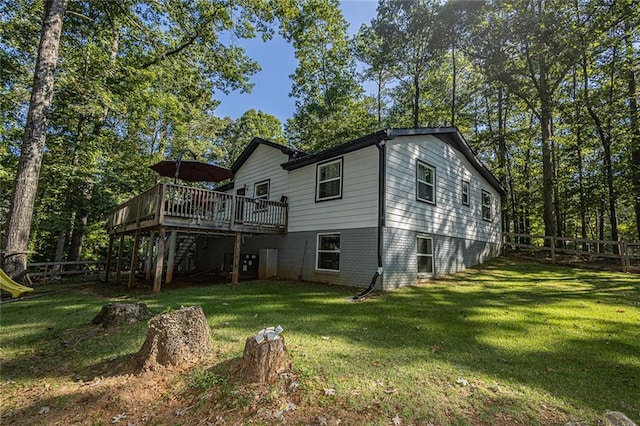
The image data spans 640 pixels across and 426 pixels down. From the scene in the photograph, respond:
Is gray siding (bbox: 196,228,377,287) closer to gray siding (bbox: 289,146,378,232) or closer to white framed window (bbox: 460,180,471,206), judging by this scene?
gray siding (bbox: 289,146,378,232)

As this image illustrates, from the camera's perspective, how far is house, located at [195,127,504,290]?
9211mm

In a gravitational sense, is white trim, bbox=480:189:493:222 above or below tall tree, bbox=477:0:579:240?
below

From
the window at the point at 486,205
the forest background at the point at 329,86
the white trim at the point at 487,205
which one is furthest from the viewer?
the window at the point at 486,205

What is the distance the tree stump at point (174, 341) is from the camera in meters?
3.77

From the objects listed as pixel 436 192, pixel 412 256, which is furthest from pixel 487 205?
pixel 412 256

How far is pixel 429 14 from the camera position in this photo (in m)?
19.1

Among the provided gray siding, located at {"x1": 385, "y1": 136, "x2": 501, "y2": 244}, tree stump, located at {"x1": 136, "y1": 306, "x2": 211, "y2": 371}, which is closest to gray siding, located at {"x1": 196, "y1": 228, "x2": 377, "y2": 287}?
gray siding, located at {"x1": 385, "y1": 136, "x2": 501, "y2": 244}

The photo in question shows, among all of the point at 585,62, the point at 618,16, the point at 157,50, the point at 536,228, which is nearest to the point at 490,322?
the point at 157,50

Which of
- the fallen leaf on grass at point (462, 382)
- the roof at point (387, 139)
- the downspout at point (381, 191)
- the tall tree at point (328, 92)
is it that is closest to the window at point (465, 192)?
the roof at point (387, 139)

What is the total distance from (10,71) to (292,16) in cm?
1177

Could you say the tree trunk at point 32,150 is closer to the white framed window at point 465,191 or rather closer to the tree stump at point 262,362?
the tree stump at point 262,362

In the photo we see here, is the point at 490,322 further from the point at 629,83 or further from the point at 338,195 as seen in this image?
the point at 629,83

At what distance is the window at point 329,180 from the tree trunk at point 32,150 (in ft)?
28.3

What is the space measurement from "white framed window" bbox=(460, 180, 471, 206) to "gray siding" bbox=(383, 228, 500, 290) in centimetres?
173
